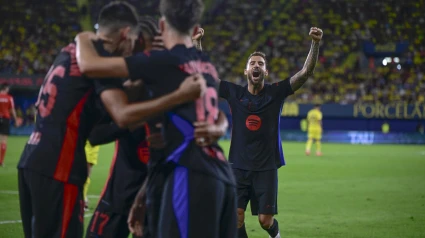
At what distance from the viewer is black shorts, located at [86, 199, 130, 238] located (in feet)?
18.0

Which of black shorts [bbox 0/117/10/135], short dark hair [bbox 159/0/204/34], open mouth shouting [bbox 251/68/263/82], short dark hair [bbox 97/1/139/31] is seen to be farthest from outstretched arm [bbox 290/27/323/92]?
black shorts [bbox 0/117/10/135]

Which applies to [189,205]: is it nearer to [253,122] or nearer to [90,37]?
[90,37]

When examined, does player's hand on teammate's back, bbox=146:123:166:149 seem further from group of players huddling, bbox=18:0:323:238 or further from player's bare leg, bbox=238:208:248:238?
player's bare leg, bbox=238:208:248:238

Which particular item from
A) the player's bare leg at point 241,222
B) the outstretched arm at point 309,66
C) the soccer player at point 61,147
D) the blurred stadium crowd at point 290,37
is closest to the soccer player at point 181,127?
the soccer player at point 61,147

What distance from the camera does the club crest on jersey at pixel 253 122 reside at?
9016 mm

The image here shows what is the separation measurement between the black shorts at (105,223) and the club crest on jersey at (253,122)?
3.77 metres

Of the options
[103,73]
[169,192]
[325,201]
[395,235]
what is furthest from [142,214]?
[325,201]

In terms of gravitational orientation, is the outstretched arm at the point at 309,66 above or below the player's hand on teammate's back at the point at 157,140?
above

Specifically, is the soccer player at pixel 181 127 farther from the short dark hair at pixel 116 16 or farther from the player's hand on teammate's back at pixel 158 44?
the short dark hair at pixel 116 16

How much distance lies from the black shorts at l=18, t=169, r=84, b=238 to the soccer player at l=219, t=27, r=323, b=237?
3915 mm

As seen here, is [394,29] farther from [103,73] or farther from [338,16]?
[103,73]

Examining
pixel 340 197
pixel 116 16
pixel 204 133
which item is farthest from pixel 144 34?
pixel 340 197

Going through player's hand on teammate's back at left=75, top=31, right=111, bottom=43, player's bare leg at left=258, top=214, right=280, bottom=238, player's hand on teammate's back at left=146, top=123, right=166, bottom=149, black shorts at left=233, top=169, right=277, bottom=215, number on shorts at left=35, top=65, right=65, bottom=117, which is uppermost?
player's hand on teammate's back at left=75, top=31, right=111, bottom=43

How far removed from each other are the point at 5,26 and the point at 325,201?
1425 inches
